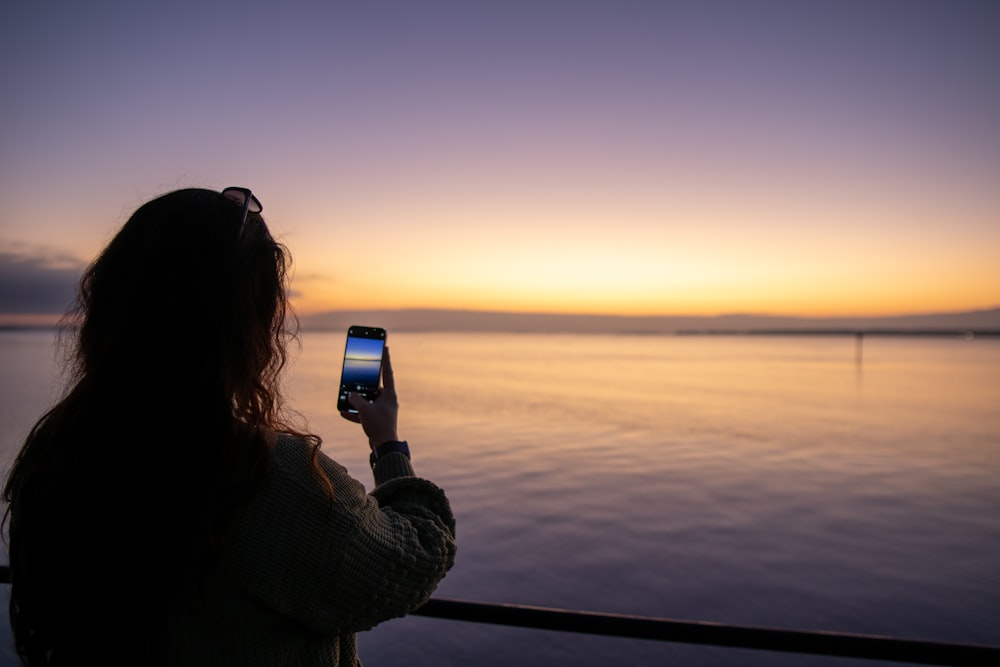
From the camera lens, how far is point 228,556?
45.9 inches

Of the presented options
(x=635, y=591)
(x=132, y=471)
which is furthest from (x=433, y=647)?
(x=132, y=471)

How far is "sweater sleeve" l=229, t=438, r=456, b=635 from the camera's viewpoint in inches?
45.9

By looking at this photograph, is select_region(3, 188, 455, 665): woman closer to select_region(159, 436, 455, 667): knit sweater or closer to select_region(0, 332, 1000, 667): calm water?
select_region(159, 436, 455, 667): knit sweater

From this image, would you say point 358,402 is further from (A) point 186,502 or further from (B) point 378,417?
(A) point 186,502

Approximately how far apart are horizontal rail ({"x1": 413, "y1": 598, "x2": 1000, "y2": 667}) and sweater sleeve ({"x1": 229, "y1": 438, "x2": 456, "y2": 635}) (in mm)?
504

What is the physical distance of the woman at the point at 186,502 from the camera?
44.8 inches

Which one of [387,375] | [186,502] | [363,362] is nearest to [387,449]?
[387,375]

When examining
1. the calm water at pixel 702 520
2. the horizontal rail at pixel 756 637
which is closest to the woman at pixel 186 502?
the horizontal rail at pixel 756 637

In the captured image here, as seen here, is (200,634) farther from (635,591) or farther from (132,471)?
(635,591)

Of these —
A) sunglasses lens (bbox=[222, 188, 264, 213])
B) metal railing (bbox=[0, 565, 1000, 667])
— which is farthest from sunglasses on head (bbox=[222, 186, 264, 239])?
metal railing (bbox=[0, 565, 1000, 667])

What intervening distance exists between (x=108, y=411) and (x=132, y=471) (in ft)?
0.42

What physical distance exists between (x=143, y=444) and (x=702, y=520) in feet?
40.2

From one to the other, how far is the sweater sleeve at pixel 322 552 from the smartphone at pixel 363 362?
35.2 inches

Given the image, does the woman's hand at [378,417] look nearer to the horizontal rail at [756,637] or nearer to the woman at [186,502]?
the woman at [186,502]
